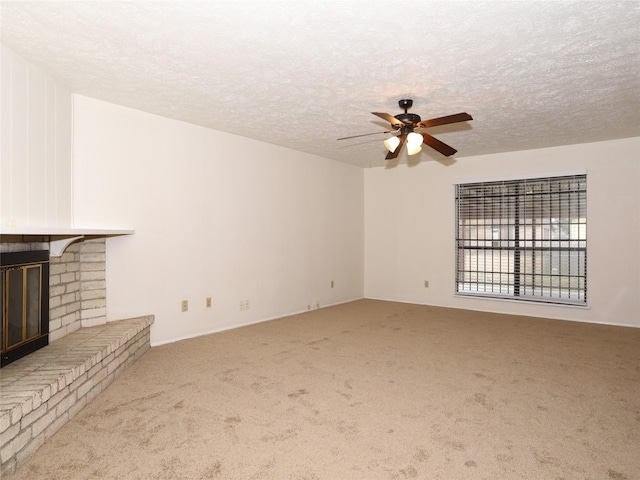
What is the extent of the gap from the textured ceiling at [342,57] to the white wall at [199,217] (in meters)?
0.41

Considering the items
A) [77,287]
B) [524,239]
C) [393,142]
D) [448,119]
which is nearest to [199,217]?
[77,287]

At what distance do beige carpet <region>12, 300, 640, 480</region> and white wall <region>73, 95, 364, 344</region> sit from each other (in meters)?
0.61

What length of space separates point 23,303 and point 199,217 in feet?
6.76

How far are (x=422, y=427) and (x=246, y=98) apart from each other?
300 centimetres

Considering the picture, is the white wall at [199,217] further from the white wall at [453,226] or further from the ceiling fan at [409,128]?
the ceiling fan at [409,128]

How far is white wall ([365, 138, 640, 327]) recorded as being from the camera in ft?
17.1

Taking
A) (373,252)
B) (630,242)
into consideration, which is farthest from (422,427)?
(373,252)

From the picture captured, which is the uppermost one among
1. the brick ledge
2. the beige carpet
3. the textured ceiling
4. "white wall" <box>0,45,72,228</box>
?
the textured ceiling

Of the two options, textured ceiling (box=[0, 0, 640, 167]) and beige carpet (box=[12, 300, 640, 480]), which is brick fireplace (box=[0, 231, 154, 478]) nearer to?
beige carpet (box=[12, 300, 640, 480])

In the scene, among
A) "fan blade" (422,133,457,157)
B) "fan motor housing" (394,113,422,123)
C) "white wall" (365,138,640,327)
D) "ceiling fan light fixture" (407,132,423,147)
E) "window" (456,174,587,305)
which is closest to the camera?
"ceiling fan light fixture" (407,132,423,147)

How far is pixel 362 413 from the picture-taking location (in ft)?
8.85

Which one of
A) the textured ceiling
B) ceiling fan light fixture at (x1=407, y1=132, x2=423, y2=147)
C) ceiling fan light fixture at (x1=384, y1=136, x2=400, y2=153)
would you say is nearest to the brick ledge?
the textured ceiling

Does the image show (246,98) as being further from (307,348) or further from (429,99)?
(307,348)

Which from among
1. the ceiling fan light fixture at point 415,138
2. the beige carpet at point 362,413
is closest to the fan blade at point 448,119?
the ceiling fan light fixture at point 415,138
